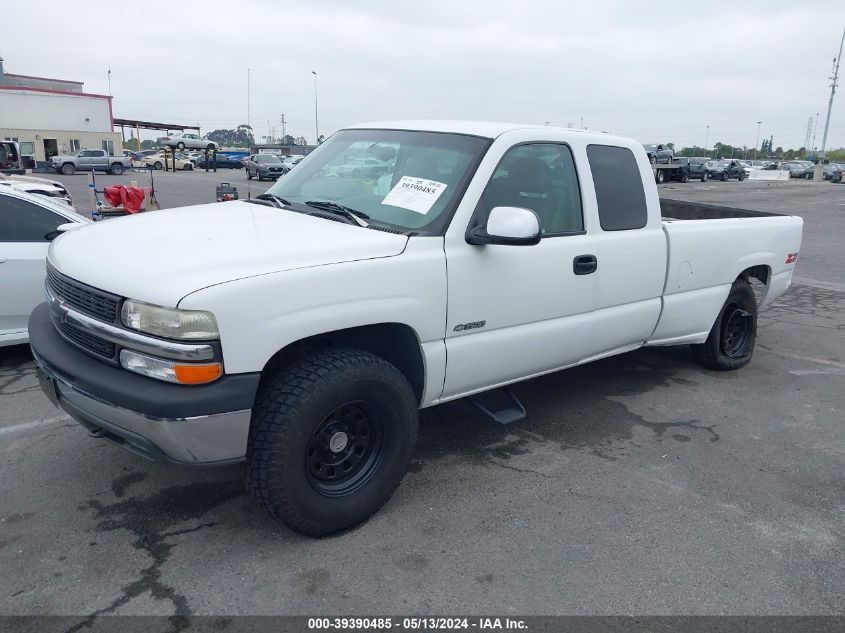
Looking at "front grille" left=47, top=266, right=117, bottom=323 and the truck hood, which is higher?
the truck hood

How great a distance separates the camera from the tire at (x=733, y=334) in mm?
5605

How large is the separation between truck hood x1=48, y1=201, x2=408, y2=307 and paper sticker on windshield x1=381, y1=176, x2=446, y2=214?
0.98 ft

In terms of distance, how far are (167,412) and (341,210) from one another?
1.50 metres

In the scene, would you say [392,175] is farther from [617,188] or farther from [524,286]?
[617,188]

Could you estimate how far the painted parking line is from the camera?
13.9ft

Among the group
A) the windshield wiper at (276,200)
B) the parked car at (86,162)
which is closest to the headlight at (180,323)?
the windshield wiper at (276,200)

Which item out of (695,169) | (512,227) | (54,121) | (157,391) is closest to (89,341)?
(157,391)

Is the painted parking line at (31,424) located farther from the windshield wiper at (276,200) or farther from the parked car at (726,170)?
the parked car at (726,170)

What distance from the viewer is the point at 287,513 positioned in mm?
2947

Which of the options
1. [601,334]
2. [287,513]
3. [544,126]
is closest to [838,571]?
[601,334]

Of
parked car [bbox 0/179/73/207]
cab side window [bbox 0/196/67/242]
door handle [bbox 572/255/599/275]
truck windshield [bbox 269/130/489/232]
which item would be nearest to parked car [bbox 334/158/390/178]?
truck windshield [bbox 269/130/489/232]

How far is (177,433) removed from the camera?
8.64ft

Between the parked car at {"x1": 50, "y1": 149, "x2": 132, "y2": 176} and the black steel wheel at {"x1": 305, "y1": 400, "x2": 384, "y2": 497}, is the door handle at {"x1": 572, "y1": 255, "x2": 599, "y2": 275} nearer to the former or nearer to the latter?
the black steel wheel at {"x1": 305, "y1": 400, "x2": 384, "y2": 497}

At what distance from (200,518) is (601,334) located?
2610 mm
